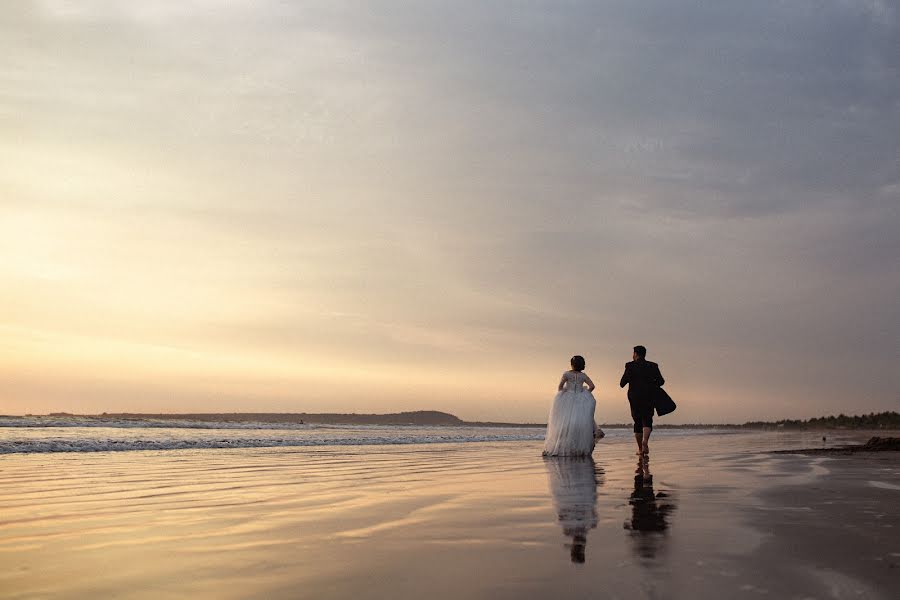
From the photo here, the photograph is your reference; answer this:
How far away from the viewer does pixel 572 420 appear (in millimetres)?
15258

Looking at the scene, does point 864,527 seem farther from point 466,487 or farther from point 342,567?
point 466,487

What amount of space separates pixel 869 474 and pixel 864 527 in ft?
18.1

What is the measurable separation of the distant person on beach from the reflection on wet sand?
771cm

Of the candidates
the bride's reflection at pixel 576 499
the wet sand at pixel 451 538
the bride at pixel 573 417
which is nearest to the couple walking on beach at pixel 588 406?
the bride at pixel 573 417

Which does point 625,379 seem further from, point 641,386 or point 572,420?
point 572,420

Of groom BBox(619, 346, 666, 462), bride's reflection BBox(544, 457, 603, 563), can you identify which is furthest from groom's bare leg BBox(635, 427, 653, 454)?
bride's reflection BBox(544, 457, 603, 563)

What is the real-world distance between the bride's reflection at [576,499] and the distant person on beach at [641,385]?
4.05 metres

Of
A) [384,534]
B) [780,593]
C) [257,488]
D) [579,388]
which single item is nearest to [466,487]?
[257,488]

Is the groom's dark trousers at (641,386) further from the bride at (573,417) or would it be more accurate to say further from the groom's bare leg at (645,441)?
the bride at (573,417)

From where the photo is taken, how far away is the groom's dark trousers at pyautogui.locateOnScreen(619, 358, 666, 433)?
15945mm

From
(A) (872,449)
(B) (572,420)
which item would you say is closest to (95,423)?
(B) (572,420)

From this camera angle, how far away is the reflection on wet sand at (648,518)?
4211 mm

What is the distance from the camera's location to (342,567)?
12.1ft

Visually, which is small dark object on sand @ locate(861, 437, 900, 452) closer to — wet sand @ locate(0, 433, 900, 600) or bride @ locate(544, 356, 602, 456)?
bride @ locate(544, 356, 602, 456)
